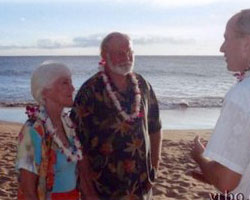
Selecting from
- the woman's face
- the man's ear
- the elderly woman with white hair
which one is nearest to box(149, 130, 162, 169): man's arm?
the man's ear

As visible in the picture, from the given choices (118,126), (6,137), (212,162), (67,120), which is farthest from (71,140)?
(6,137)

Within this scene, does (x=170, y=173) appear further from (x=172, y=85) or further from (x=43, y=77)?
(x=172, y=85)

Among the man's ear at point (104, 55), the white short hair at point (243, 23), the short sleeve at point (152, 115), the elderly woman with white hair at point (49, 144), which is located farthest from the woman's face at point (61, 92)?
the white short hair at point (243, 23)

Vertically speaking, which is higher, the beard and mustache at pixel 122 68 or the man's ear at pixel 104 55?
the man's ear at pixel 104 55

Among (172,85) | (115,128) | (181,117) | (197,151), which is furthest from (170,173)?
(172,85)

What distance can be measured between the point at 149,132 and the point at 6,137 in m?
7.54

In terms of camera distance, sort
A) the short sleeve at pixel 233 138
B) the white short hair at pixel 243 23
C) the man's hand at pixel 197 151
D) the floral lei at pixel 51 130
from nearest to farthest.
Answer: the short sleeve at pixel 233 138 → the white short hair at pixel 243 23 → the man's hand at pixel 197 151 → the floral lei at pixel 51 130

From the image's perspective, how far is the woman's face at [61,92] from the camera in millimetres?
3131

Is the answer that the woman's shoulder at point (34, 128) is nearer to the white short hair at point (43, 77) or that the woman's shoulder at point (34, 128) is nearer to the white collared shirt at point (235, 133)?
the white short hair at point (43, 77)

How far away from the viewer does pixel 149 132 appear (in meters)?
3.96

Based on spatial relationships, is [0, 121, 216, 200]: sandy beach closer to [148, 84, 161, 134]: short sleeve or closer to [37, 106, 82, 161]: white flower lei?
[148, 84, 161, 134]: short sleeve

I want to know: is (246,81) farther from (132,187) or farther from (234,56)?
(132,187)

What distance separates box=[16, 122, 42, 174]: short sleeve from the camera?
115 inches

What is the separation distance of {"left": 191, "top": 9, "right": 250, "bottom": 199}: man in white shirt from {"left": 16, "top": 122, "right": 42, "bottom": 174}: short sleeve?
1093 mm
